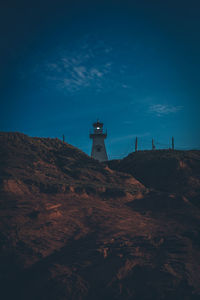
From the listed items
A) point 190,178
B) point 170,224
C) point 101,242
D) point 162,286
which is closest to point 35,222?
point 101,242

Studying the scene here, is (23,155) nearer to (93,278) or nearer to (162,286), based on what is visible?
(93,278)

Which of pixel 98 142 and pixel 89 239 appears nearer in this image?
pixel 89 239

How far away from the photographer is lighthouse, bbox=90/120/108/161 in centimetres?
3622

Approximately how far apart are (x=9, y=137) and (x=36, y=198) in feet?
27.6

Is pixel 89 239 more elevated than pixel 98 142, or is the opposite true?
pixel 98 142

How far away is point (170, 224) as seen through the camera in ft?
28.8

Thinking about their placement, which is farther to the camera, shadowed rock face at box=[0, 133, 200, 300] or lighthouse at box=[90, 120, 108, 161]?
lighthouse at box=[90, 120, 108, 161]

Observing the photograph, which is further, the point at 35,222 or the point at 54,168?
the point at 54,168

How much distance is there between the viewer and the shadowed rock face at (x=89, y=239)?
541 centimetres

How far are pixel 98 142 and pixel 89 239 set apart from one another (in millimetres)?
29821

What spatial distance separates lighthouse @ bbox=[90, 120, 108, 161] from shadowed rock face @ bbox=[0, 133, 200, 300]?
869 inches

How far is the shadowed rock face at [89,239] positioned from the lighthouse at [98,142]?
869 inches

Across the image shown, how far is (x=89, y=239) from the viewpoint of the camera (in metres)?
7.24

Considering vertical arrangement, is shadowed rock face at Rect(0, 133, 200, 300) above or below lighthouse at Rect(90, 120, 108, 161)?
below
